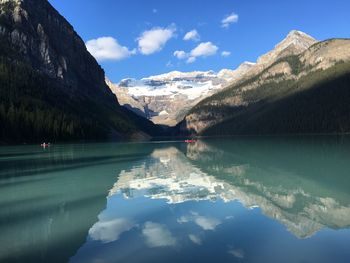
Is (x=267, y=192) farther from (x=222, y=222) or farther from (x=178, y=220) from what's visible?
(x=178, y=220)

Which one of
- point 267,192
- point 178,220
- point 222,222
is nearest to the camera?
point 222,222

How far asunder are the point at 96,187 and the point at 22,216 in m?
14.5

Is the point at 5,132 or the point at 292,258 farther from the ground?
the point at 5,132

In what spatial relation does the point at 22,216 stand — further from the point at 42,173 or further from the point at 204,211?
the point at 42,173

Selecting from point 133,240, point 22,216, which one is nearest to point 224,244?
point 133,240

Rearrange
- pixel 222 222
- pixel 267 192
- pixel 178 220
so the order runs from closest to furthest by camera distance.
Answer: pixel 222 222
pixel 178 220
pixel 267 192

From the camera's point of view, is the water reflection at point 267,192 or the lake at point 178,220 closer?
the lake at point 178,220

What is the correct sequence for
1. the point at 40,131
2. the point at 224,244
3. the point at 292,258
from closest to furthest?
the point at 292,258 → the point at 224,244 → the point at 40,131

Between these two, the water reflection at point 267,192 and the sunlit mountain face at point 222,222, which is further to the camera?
the water reflection at point 267,192

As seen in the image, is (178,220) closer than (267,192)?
Yes

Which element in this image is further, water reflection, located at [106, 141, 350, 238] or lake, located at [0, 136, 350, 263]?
water reflection, located at [106, 141, 350, 238]

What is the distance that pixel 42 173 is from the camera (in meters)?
52.9

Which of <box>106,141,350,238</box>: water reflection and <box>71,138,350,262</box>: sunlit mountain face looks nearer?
<box>71,138,350,262</box>: sunlit mountain face

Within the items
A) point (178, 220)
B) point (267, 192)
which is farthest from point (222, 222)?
point (267, 192)
